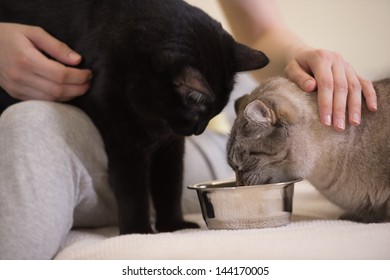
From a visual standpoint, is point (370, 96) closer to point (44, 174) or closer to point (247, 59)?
point (247, 59)

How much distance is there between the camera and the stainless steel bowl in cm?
96

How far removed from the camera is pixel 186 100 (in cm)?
102

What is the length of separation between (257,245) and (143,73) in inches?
17.8

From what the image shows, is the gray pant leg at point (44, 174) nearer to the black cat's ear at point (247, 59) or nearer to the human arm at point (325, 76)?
the black cat's ear at point (247, 59)

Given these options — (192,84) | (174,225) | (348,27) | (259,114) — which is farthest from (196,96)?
(348,27)

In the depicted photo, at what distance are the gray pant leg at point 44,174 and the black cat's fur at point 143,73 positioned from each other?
61 millimetres

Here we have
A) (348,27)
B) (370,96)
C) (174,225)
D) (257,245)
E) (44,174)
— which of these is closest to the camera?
(257,245)

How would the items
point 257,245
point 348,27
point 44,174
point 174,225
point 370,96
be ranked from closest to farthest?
1. point 257,245
2. point 44,174
3. point 370,96
4. point 174,225
5. point 348,27

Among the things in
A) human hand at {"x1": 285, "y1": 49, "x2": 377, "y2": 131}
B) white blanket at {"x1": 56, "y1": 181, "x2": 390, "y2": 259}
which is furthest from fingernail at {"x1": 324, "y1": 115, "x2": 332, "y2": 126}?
white blanket at {"x1": 56, "y1": 181, "x2": 390, "y2": 259}

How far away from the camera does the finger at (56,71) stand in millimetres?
1119

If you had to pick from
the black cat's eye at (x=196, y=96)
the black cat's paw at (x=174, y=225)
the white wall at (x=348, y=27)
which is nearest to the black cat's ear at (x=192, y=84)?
the black cat's eye at (x=196, y=96)

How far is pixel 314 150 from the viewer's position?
1061 mm

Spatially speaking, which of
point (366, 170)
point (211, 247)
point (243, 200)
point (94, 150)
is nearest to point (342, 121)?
point (366, 170)

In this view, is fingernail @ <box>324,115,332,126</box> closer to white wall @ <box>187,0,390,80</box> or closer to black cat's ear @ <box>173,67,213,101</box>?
black cat's ear @ <box>173,67,213,101</box>
